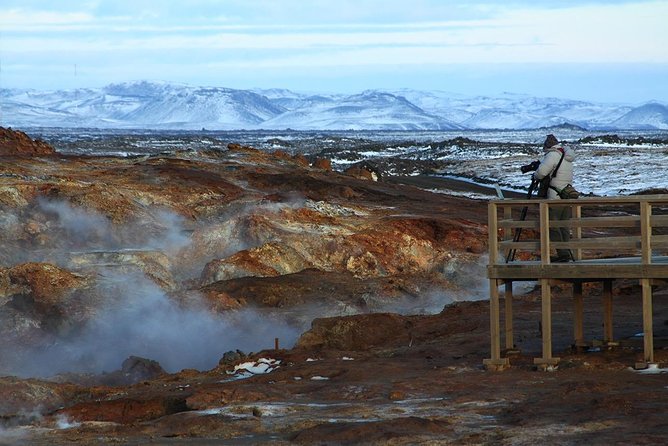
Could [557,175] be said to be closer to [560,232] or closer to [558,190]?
[558,190]

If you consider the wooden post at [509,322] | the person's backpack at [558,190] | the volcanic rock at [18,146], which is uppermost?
the person's backpack at [558,190]

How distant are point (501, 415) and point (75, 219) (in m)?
19.0

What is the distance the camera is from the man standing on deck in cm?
1465

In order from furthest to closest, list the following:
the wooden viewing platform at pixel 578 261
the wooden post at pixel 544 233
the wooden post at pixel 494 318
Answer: the wooden post at pixel 494 318 < the wooden post at pixel 544 233 < the wooden viewing platform at pixel 578 261

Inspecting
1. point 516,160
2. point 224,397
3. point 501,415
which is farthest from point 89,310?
point 516,160

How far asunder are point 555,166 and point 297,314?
8374 mm

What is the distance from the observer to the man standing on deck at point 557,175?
1465cm

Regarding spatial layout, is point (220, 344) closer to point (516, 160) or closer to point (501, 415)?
point (501, 415)

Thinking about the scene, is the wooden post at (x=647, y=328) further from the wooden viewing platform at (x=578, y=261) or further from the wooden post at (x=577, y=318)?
the wooden post at (x=577, y=318)

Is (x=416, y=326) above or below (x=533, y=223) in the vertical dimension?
below

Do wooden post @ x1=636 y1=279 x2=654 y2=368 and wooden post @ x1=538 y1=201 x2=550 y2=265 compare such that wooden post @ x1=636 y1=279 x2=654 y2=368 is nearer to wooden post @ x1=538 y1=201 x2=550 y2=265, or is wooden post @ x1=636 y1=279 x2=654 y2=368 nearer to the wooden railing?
the wooden railing

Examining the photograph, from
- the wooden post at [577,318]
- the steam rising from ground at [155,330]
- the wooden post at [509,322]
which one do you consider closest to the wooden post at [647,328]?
the wooden post at [577,318]

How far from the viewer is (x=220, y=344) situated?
2080 centimetres

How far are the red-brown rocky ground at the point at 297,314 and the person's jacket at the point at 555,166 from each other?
1932 millimetres
